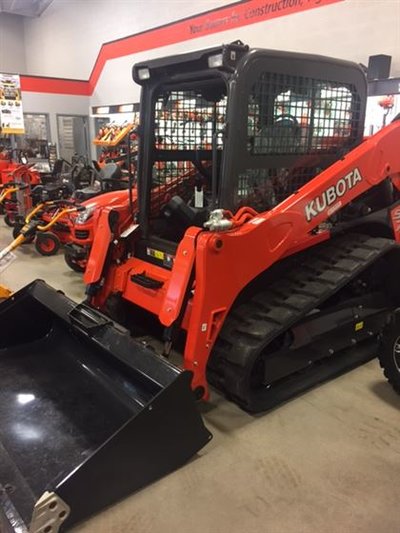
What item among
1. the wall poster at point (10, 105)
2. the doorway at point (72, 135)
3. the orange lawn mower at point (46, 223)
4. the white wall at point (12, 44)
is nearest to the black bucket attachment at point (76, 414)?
the orange lawn mower at point (46, 223)

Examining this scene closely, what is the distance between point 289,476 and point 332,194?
1.60m

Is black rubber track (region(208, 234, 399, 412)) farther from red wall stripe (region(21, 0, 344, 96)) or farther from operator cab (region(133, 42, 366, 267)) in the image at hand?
red wall stripe (region(21, 0, 344, 96))

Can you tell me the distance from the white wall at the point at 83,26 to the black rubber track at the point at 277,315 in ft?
25.7

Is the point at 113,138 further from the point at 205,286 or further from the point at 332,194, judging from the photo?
the point at 205,286

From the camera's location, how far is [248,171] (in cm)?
271

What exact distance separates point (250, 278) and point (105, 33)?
12964mm

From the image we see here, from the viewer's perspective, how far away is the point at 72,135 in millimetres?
16094

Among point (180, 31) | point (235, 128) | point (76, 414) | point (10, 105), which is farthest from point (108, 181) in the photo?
point (180, 31)

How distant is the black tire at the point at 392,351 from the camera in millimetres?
2797

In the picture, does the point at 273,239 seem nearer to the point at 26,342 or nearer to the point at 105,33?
the point at 26,342

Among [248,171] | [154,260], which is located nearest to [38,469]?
[154,260]

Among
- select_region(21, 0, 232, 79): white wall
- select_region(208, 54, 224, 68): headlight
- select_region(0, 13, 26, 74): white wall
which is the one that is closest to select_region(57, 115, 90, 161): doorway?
select_region(21, 0, 232, 79): white wall

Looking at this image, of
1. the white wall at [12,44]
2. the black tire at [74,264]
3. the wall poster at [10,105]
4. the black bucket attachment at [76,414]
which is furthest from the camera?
the white wall at [12,44]

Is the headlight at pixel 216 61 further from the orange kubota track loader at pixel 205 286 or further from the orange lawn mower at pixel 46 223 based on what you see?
the orange lawn mower at pixel 46 223
